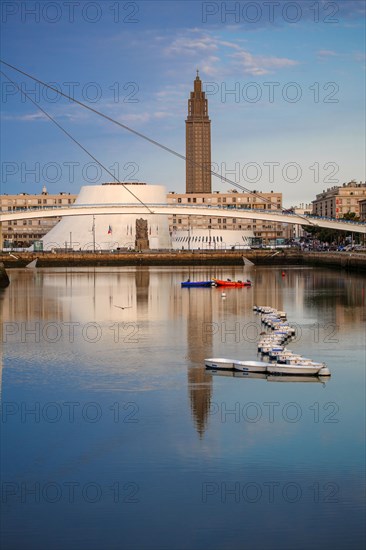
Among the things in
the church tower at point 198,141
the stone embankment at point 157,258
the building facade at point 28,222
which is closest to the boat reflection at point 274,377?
the stone embankment at point 157,258

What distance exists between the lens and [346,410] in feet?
36.5

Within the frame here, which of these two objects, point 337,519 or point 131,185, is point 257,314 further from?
point 131,185

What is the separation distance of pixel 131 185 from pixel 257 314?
1808 inches

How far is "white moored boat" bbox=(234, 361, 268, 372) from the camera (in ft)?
44.5

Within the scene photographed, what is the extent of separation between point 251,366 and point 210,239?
190 ft

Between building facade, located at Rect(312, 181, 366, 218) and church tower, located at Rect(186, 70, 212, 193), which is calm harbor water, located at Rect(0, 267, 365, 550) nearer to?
building facade, located at Rect(312, 181, 366, 218)

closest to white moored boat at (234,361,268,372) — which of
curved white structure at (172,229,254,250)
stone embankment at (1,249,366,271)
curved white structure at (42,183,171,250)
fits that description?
stone embankment at (1,249,366,271)

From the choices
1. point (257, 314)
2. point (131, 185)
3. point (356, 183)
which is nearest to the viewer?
point (257, 314)

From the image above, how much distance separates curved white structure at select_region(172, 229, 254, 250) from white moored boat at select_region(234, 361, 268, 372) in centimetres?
5693

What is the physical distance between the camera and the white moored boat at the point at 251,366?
534 inches

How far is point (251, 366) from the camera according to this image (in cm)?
1362

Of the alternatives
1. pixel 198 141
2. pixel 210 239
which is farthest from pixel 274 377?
pixel 198 141

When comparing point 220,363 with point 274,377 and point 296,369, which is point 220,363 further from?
point 296,369

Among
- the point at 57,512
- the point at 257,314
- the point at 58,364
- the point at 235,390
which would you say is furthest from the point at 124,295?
the point at 57,512
